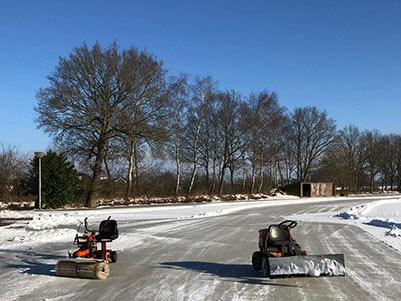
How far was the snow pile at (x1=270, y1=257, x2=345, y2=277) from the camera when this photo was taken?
25.2 feet

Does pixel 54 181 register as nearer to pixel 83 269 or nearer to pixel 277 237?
pixel 83 269

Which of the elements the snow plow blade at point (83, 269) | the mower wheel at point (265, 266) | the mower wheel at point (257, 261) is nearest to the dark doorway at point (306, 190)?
the mower wheel at point (257, 261)

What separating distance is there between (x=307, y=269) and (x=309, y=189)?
57482 mm

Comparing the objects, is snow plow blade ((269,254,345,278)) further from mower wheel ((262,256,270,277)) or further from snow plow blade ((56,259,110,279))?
snow plow blade ((56,259,110,279))

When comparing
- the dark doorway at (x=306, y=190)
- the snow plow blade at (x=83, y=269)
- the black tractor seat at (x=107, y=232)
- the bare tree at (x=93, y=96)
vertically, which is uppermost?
the bare tree at (x=93, y=96)

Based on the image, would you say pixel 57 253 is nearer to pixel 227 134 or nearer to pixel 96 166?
pixel 96 166

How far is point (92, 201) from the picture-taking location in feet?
110

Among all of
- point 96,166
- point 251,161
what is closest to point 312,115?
point 251,161

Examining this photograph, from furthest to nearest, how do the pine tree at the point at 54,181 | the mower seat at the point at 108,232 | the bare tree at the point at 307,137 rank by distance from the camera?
1. the bare tree at the point at 307,137
2. the pine tree at the point at 54,181
3. the mower seat at the point at 108,232

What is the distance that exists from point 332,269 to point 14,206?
27.4 metres

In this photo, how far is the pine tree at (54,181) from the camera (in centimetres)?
3090

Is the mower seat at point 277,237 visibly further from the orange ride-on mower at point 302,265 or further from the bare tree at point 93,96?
the bare tree at point 93,96

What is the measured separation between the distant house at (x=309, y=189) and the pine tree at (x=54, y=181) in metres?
39.5

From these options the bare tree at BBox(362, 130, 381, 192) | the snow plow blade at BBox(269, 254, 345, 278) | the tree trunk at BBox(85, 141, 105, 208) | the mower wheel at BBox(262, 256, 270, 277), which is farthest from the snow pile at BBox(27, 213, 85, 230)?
the bare tree at BBox(362, 130, 381, 192)
